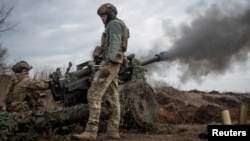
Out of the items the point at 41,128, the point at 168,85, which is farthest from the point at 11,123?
the point at 168,85

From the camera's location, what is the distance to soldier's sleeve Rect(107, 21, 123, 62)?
7.04 metres

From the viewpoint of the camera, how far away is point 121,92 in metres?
8.71

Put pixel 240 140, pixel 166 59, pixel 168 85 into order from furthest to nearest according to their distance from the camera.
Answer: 1. pixel 168 85
2. pixel 166 59
3. pixel 240 140

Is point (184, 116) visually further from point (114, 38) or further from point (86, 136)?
point (86, 136)

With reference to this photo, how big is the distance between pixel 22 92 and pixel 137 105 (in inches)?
90.5

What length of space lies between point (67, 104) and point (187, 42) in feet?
14.3

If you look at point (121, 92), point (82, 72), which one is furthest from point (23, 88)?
point (121, 92)

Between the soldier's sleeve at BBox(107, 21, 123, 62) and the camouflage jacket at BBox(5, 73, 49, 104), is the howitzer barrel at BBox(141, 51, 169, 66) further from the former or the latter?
the soldier's sleeve at BBox(107, 21, 123, 62)

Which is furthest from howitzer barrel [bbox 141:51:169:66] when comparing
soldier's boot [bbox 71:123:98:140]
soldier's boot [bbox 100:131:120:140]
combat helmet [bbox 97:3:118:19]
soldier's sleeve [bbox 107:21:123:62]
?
soldier's boot [bbox 71:123:98:140]

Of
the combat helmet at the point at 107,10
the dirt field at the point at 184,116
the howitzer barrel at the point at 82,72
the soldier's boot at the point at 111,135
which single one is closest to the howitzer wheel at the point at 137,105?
the dirt field at the point at 184,116

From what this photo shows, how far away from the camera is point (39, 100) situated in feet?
28.8

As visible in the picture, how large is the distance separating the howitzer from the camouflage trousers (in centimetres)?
110

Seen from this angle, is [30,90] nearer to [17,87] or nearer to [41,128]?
[17,87]

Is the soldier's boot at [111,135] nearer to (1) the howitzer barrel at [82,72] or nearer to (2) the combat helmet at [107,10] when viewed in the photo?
(1) the howitzer barrel at [82,72]
